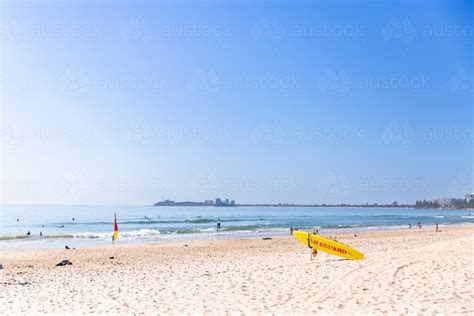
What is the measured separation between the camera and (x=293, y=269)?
12211mm

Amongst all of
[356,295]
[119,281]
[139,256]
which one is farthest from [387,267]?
[139,256]

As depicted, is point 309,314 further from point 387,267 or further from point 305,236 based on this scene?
point 305,236

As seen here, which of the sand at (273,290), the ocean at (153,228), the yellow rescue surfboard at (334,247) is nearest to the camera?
the sand at (273,290)

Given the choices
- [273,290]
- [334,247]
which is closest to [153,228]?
[334,247]

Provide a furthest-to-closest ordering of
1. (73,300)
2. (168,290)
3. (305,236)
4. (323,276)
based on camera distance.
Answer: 1. (305,236)
2. (323,276)
3. (168,290)
4. (73,300)

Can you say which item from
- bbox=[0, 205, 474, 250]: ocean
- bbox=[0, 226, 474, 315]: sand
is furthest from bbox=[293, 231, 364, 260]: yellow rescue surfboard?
bbox=[0, 205, 474, 250]: ocean

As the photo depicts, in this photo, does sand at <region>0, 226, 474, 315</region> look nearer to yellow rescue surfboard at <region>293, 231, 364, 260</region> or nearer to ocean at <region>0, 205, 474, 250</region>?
yellow rescue surfboard at <region>293, 231, 364, 260</region>

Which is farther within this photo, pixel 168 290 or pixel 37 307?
pixel 168 290

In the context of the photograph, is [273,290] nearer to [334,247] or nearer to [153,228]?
[334,247]

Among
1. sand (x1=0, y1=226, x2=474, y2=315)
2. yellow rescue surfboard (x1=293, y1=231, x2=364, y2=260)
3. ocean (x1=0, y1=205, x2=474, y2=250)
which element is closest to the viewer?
sand (x1=0, y1=226, x2=474, y2=315)

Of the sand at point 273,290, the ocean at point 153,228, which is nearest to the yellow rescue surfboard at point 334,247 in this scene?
the sand at point 273,290

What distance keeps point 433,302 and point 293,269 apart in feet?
15.9

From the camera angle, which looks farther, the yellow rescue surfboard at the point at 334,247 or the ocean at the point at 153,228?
the ocean at the point at 153,228

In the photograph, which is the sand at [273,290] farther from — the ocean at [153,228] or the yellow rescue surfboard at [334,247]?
the ocean at [153,228]
